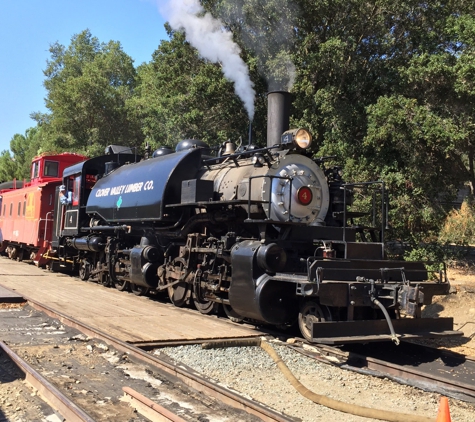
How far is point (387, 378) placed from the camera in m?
5.14

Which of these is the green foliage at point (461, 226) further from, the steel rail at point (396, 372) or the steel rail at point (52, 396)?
the steel rail at point (52, 396)

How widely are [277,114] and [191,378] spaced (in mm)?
4612

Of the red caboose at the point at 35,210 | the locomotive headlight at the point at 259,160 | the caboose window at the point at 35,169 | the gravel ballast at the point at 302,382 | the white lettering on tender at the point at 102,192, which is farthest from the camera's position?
the caboose window at the point at 35,169

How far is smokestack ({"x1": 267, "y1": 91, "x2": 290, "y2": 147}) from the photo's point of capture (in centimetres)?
775

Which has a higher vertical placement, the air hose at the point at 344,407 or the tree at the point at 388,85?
the tree at the point at 388,85

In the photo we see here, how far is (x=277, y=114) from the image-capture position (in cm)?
780

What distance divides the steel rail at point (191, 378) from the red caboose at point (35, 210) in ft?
30.1

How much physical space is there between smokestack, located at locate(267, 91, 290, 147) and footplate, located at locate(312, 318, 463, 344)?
10.9 feet

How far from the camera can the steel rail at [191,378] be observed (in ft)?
12.2

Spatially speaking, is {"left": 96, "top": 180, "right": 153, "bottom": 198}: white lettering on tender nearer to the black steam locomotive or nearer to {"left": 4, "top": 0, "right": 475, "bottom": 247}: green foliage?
the black steam locomotive

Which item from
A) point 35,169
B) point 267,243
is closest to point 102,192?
point 267,243

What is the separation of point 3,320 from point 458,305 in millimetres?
8062

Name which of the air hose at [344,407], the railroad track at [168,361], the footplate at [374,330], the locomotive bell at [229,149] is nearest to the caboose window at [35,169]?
the locomotive bell at [229,149]

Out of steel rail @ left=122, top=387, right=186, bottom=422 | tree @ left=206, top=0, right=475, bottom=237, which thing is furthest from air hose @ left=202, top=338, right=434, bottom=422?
tree @ left=206, top=0, right=475, bottom=237
